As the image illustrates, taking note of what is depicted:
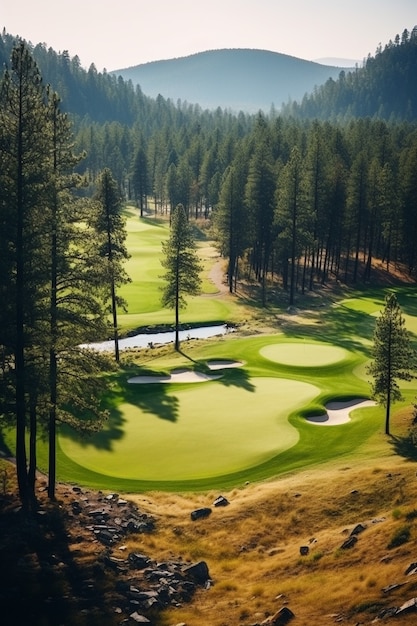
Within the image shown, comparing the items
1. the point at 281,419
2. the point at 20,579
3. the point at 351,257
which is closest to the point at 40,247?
the point at 20,579

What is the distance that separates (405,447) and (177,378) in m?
17.8

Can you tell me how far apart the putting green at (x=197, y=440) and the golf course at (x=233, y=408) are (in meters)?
0.06

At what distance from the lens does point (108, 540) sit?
71.4 feet

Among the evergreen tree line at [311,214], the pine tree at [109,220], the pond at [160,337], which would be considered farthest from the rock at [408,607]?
the evergreen tree line at [311,214]

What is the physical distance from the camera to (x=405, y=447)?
31.0 m

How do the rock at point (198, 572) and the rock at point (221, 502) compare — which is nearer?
the rock at point (198, 572)

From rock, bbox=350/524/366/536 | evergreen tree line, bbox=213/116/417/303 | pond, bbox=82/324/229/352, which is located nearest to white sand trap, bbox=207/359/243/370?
pond, bbox=82/324/229/352

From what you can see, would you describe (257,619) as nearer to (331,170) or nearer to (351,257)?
(331,170)

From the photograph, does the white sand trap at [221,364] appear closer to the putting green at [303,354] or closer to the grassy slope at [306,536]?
the putting green at [303,354]

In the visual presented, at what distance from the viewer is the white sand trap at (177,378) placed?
42.5m

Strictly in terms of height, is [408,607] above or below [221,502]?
above

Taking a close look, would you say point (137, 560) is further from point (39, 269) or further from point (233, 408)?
point (233, 408)

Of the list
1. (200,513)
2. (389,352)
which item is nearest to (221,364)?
(389,352)

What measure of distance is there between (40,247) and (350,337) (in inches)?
1580
